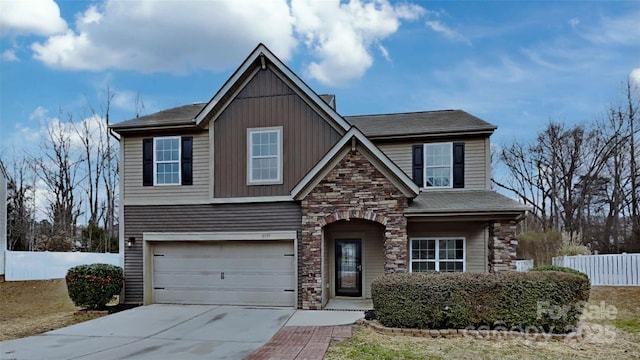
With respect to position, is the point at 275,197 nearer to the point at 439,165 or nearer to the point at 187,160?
the point at 187,160

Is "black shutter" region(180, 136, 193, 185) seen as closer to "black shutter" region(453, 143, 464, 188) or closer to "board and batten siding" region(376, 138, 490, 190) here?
"board and batten siding" region(376, 138, 490, 190)

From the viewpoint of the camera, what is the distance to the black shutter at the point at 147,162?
14.1 m

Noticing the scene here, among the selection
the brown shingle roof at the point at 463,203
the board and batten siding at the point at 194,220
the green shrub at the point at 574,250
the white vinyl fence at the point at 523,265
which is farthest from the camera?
the white vinyl fence at the point at 523,265

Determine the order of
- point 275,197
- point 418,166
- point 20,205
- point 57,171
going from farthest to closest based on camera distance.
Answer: point 57,171 → point 20,205 → point 418,166 → point 275,197

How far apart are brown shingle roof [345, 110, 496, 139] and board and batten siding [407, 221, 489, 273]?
2.87 meters

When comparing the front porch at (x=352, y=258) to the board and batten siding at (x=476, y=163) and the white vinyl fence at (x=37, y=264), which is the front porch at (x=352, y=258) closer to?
the board and batten siding at (x=476, y=163)

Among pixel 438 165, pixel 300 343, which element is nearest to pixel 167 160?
pixel 300 343

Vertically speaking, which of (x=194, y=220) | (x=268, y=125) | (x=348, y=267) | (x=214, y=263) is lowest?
(x=348, y=267)

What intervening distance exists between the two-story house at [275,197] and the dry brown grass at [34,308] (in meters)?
2.13

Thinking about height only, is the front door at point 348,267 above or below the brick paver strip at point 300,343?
above

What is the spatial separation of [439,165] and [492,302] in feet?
18.0

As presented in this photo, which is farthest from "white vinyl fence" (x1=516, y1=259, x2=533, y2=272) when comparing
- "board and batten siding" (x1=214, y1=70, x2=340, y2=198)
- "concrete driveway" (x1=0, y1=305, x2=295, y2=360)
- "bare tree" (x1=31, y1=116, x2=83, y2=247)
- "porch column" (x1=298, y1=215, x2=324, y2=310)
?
"bare tree" (x1=31, y1=116, x2=83, y2=247)

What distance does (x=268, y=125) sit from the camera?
44.4ft

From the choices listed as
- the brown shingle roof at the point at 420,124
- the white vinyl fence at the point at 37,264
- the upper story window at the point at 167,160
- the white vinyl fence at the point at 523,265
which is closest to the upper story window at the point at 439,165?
the brown shingle roof at the point at 420,124
